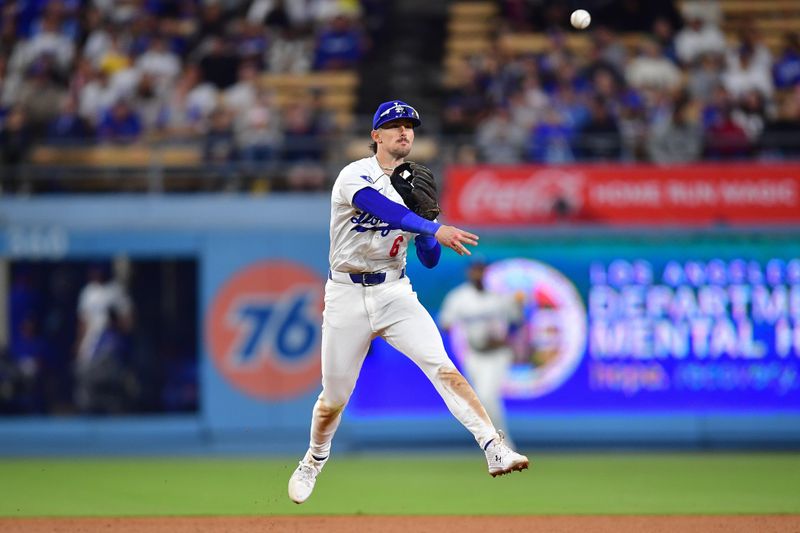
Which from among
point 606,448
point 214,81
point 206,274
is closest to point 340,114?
point 214,81

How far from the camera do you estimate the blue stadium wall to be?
15016 millimetres

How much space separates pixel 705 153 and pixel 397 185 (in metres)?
8.88

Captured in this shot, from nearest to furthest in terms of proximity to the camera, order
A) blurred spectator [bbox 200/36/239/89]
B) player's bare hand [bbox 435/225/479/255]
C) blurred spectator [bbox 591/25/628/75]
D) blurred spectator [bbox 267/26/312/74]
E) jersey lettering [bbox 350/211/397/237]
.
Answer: player's bare hand [bbox 435/225/479/255] → jersey lettering [bbox 350/211/397/237] → blurred spectator [bbox 591/25/628/75] → blurred spectator [bbox 200/36/239/89] → blurred spectator [bbox 267/26/312/74]

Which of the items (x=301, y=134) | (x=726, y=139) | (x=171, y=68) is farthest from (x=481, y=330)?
(x=171, y=68)

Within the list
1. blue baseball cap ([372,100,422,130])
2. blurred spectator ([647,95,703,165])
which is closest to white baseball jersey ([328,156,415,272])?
blue baseball cap ([372,100,422,130])

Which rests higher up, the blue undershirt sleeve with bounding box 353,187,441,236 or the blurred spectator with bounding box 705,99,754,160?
the blurred spectator with bounding box 705,99,754,160

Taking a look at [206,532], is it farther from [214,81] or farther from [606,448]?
[214,81]

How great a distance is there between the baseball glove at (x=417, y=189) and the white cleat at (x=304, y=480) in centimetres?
180

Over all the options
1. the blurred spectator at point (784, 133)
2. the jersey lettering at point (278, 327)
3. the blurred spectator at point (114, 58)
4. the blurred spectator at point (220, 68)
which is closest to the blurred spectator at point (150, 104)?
the blurred spectator at point (114, 58)

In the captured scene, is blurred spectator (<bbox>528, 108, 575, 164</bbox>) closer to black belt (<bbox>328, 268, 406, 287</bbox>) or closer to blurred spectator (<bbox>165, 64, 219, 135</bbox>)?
blurred spectator (<bbox>165, 64, 219, 135</bbox>)

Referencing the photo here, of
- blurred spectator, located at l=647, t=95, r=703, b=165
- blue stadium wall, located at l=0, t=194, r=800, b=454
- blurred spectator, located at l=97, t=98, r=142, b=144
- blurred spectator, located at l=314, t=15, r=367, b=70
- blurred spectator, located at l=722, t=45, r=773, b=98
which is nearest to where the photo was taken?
blue stadium wall, located at l=0, t=194, r=800, b=454

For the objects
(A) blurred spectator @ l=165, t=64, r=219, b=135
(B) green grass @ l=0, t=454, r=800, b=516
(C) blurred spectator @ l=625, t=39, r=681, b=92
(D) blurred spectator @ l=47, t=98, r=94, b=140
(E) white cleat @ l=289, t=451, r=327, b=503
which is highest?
(C) blurred spectator @ l=625, t=39, r=681, b=92

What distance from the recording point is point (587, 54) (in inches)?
683

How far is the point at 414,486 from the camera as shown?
460 inches
